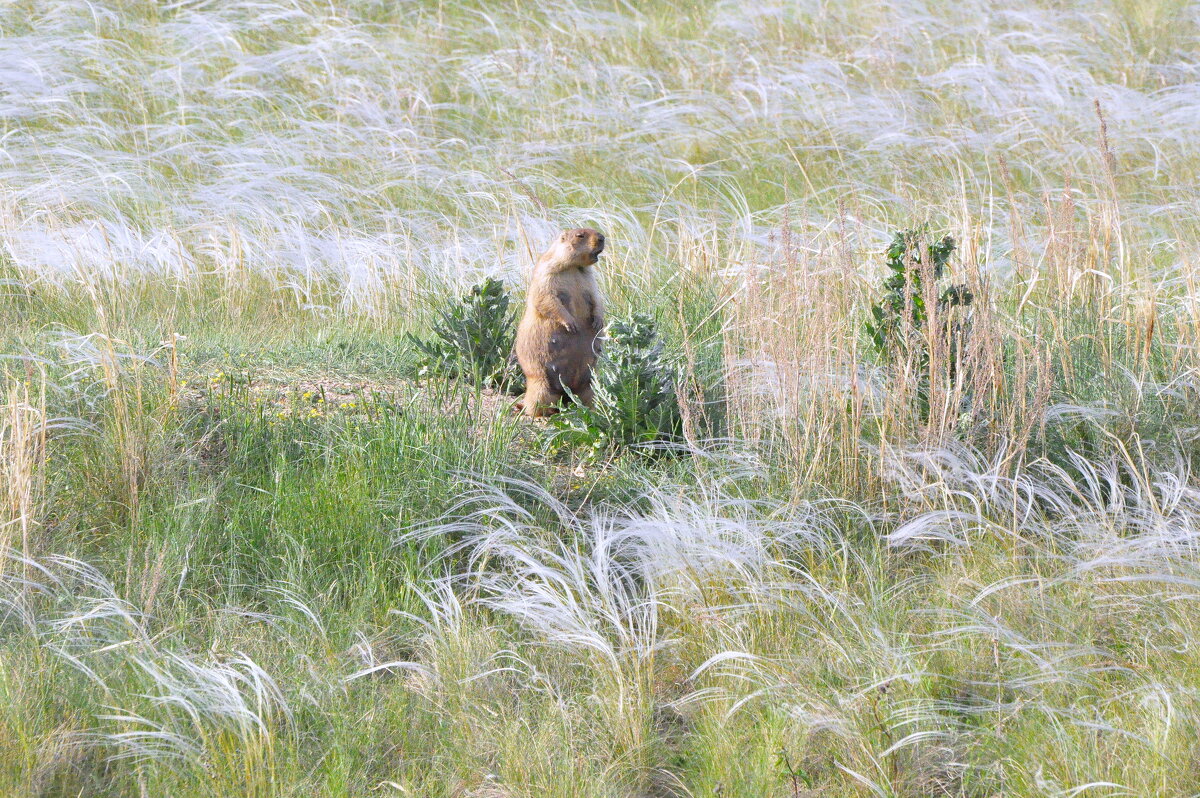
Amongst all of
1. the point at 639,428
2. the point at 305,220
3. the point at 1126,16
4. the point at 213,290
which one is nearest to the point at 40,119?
the point at 305,220

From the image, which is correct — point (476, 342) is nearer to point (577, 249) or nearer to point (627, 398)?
point (577, 249)

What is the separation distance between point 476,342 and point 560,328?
46 centimetres

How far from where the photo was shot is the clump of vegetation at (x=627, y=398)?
4.24 meters

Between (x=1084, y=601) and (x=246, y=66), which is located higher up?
(x=246, y=66)

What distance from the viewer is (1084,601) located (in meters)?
3.43

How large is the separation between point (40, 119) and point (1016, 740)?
791 cm

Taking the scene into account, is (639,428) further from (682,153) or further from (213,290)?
(682,153)

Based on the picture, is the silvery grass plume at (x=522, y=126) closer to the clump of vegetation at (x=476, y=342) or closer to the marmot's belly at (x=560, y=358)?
the clump of vegetation at (x=476, y=342)

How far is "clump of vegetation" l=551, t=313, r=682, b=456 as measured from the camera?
4242mm

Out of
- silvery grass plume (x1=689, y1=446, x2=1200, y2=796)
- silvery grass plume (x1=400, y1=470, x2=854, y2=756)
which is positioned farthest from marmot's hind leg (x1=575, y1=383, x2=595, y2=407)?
silvery grass plume (x1=689, y1=446, x2=1200, y2=796)

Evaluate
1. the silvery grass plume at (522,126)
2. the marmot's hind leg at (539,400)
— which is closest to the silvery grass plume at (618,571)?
the marmot's hind leg at (539,400)

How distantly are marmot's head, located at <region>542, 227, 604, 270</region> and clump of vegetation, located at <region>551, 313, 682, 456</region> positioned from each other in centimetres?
32

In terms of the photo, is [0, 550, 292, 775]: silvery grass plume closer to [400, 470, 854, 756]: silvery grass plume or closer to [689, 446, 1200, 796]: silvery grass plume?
[400, 470, 854, 756]: silvery grass plume

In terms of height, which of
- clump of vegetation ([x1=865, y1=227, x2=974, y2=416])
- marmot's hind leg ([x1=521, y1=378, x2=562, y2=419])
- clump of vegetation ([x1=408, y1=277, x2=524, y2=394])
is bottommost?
marmot's hind leg ([x1=521, y1=378, x2=562, y2=419])
